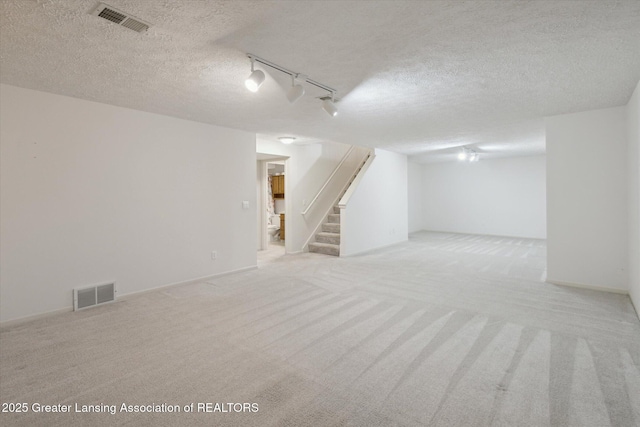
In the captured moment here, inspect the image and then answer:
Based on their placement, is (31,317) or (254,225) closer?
(31,317)

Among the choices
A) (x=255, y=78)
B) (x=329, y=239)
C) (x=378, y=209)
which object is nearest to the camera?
(x=255, y=78)

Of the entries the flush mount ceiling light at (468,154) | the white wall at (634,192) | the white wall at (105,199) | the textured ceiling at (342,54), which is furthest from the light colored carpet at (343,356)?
the flush mount ceiling light at (468,154)

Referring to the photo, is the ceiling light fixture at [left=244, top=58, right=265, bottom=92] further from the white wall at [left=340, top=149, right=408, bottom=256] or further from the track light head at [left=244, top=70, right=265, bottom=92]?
the white wall at [left=340, top=149, right=408, bottom=256]

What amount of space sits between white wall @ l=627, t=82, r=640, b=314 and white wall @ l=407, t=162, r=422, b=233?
7.14 m

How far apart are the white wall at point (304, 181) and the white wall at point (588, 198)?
4.80 m

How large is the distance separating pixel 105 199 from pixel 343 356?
3.40 metres

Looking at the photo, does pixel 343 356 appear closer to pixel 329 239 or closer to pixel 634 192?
pixel 634 192

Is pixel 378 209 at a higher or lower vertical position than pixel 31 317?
higher

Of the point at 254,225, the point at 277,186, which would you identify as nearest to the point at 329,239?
the point at 254,225

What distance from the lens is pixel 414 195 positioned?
37.1 feet

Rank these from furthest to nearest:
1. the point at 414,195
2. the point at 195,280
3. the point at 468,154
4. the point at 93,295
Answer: the point at 414,195 < the point at 468,154 < the point at 195,280 < the point at 93,295

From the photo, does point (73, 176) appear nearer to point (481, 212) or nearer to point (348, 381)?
point (348, 381)

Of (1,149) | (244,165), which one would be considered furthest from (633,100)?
(1,149)

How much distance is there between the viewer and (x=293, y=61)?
2662 millimetres
